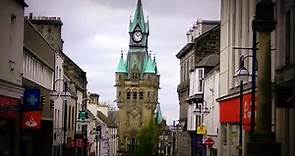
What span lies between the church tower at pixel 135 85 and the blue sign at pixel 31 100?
147 m

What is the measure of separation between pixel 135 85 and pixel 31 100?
156 m

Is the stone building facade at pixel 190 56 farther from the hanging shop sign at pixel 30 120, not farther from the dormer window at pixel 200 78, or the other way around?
the hanging shop sign at pixel 30 120

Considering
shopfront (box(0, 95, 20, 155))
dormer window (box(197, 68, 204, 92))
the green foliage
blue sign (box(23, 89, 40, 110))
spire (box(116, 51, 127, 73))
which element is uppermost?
spire (box(116, 51, 127, 73))

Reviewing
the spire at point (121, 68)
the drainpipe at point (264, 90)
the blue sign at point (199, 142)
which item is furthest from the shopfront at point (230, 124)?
the spire at point (121, 68)

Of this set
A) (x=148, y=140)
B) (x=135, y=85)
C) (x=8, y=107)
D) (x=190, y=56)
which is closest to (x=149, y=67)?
(x=135, y=85)

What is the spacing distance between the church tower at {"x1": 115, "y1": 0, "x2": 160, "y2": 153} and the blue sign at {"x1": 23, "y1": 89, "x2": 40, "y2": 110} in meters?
147

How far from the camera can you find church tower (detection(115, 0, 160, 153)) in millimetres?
184000

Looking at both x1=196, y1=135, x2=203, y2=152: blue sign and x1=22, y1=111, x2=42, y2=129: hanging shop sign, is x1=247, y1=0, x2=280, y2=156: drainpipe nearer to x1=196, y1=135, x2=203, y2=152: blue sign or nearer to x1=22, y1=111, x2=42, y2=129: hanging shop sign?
x1=22, y1=111, x2=42, y2=129: hanging shop sign

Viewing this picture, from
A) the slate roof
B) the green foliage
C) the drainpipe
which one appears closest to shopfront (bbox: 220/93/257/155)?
the drainpipe

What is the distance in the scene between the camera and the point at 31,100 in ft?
110

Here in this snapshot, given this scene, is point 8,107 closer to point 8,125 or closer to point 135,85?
point 8,125

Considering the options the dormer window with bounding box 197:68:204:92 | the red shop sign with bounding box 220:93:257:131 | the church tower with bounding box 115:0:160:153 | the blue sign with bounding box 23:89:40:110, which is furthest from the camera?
the church tower with bounding box 115:0:160:153

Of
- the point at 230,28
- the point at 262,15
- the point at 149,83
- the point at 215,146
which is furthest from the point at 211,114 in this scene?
the point at 149,83

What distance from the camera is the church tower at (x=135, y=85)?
184000 millimetres
